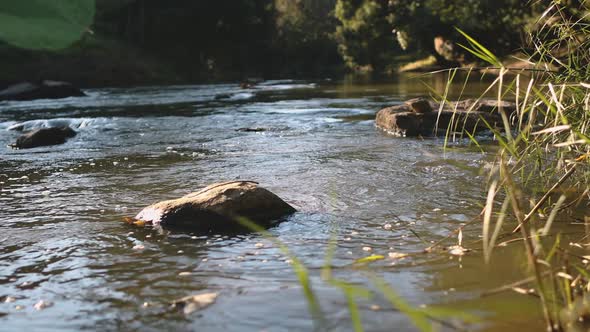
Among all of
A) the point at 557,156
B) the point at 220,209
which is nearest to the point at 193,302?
the point at 220,209

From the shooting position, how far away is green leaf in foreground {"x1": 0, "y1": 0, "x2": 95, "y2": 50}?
595 millimetres

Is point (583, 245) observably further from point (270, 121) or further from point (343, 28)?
point (343, 28)

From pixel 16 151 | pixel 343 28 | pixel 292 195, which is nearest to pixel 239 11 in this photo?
pixel 343 28

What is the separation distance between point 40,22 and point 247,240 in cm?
416

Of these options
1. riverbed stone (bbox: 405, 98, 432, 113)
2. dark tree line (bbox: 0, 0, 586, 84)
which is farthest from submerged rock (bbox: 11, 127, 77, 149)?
dark tree line (bbox: 0, 0, 586, 84)

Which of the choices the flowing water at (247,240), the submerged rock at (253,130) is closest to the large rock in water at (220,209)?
→ the flowing water at (247,240)

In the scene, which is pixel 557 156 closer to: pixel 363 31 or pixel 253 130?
pixel 253 130

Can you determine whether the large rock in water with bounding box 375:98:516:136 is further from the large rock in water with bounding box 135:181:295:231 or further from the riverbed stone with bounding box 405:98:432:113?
the large rock in water with bounding box 135:181:295:231

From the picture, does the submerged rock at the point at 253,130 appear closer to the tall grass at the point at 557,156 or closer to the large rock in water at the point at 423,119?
the large rock in water at the point at 423,119

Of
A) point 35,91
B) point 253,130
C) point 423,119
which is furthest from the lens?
point 35,91

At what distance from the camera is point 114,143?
11.6 metres

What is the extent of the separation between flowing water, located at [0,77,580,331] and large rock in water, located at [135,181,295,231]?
189 millimetres

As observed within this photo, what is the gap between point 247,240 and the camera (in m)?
4.72

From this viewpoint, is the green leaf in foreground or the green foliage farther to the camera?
the green foliage
